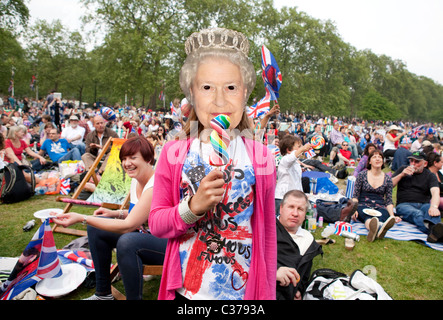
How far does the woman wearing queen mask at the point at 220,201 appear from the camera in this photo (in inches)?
53.9

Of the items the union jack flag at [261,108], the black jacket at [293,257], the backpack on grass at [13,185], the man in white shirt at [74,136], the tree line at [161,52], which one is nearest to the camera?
the union jack flag at [261,108]

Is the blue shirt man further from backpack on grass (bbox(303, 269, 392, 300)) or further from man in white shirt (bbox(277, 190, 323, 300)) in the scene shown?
backpack on grass (bbox(303, 269, 392, 300))

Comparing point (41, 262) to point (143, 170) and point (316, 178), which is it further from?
point (316, 178)

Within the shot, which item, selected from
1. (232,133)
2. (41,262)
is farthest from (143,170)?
(232,133)

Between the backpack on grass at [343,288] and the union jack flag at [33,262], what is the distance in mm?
2664

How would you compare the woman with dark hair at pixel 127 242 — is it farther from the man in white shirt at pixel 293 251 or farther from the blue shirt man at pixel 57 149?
the blue shirt man at pixel 57 149

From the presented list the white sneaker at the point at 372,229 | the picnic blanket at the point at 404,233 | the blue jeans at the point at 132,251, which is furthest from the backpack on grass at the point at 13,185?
the white sneaker at the point at 372,229

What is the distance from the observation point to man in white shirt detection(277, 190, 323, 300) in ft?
9.00

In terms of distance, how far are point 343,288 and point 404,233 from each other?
11.1ft

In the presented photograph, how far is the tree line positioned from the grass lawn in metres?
22.5

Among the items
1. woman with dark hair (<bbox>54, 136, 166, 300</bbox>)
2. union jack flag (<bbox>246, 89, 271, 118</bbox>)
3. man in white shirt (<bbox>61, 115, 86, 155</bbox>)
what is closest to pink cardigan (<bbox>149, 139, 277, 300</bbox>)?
woman with dark hair (<bbox>54, 136, 166, 300</bbox>)

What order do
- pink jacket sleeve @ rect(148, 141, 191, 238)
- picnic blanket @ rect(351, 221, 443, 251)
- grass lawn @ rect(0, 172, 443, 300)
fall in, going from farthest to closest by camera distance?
picnic blanket @ rect(351, 221, 443, 251)
grass lawn @ rect(0, 172, 443, 300)
pink jacket sleeve @ rect(148, 141, 191, 238)

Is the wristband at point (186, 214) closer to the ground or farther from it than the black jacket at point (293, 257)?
→ farther from it
